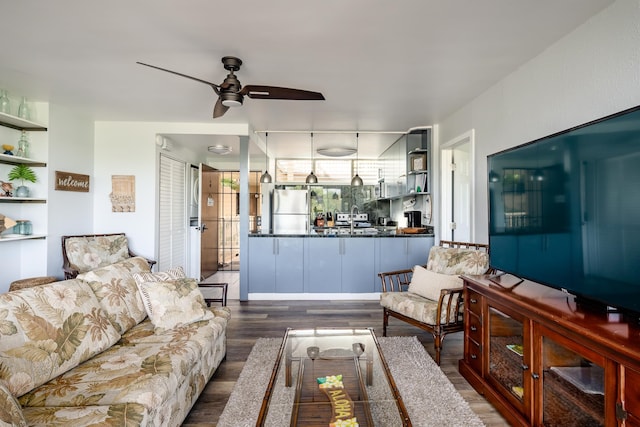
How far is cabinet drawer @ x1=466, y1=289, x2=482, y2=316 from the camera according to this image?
7.36 feet

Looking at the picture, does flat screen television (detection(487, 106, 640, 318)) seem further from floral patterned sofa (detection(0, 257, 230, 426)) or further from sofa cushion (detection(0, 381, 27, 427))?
sofa cushion (detection(0, 381, 27, 427))

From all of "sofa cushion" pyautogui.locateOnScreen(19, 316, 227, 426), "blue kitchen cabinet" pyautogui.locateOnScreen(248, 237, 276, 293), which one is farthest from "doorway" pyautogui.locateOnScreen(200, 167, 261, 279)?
"sofa cushion" pyautogui.locateOnScreen(19, 316, 227, 426)

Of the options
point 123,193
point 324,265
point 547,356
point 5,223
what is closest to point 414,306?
point 547,356

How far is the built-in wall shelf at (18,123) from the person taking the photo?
3.14m

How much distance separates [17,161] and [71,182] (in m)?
0.53

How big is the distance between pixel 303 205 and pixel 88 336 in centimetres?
479

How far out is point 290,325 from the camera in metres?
3.46

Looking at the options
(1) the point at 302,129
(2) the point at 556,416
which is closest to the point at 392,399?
(2) the point at 556,416

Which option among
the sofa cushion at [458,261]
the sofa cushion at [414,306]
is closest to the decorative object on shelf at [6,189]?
the sofa cushion at [414,306]

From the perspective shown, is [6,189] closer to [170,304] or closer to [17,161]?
[17,161]

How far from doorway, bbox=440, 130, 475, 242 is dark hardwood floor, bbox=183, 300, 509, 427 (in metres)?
1.43

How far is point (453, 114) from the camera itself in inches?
156

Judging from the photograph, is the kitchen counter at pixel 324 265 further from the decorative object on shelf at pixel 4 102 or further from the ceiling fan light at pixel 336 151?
A: the decorative object on shelf at pixel 4 102

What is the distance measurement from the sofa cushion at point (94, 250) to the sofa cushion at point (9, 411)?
281 cm
